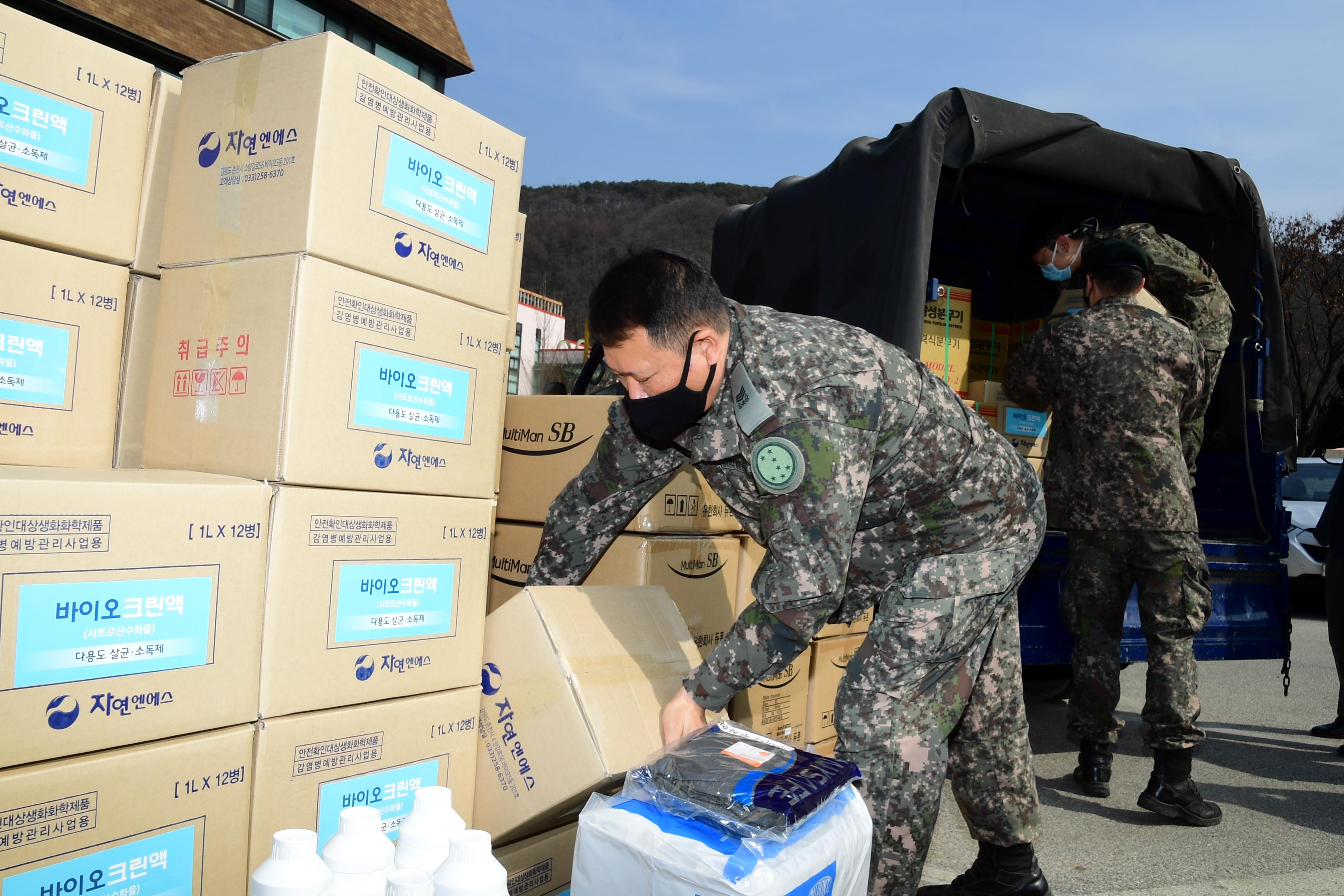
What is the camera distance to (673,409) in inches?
68.8

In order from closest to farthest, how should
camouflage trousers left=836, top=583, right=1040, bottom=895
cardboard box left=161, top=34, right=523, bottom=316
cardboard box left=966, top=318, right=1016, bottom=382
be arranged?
cardboard box left=161, top=34, right=523, bottom=316 < camouflage trousers left=836, top=583, right=1040, bottom=895 < cardboard box left=966, top=318, right=1016, bottom=382

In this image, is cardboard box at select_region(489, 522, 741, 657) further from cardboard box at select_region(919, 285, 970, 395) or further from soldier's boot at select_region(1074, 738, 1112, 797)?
soldier's boot at select_region(1074, 738, 1112, 797)

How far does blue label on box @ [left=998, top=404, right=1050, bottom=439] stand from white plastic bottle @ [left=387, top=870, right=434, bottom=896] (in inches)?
122

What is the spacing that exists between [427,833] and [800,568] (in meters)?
0.76

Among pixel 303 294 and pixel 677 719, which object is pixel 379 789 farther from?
pixel 303 294

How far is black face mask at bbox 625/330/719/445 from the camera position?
1734 millimetres

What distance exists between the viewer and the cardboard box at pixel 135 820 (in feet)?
4.10

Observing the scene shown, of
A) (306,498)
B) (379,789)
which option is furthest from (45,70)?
(379,789)

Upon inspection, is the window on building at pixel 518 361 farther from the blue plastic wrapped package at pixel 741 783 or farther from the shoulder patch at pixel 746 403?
the blue plastic wrapped package at pixel 741 783

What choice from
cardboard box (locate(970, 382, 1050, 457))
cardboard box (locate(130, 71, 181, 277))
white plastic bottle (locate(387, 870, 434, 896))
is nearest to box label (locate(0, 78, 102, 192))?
cardboard box (locate(130, 71, 181, 277))

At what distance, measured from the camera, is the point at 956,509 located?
76.6 inches

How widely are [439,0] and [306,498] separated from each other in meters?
19.8


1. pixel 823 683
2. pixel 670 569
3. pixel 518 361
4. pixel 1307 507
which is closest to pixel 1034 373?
pixel 823 683

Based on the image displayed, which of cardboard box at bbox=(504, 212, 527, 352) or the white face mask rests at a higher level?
the white face mask
